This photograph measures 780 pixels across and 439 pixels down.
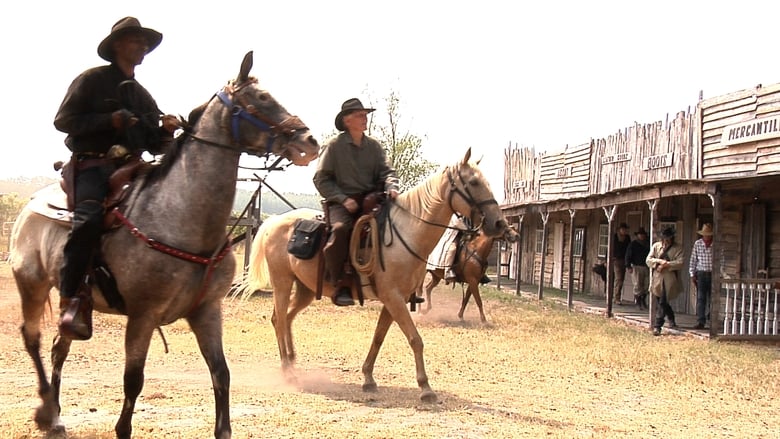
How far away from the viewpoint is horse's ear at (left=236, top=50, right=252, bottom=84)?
4.96 m

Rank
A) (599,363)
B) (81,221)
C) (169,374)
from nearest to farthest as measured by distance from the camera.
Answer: (81,221) < (169,374) < (599,363)

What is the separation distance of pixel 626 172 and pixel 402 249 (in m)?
13.2

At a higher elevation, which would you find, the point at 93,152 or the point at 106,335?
the point at 93,152

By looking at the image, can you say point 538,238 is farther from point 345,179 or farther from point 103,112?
point 103,112

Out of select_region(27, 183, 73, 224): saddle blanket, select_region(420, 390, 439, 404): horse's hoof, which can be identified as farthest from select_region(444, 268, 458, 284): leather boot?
select_region(27, 183, 73, 224): saddle blanket

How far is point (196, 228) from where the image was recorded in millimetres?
4875

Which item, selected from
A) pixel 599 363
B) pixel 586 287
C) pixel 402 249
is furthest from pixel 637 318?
pixel 402 249

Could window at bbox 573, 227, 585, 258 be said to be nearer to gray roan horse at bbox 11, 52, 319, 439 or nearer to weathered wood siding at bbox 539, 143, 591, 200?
weathered wood siding at bbox 539, 143, 591, 200

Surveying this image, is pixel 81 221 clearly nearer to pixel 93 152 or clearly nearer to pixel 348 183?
pixel 93 152

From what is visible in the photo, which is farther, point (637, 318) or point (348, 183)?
point (637, 318)

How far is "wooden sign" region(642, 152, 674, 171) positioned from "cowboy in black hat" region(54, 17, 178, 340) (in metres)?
13.7

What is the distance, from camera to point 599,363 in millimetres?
10742

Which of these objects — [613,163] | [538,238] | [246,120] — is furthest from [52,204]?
[538,238]

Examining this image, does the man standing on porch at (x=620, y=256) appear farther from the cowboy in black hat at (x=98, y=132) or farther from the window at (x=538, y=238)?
the cowboy in black hat at (x=98, y=132)
